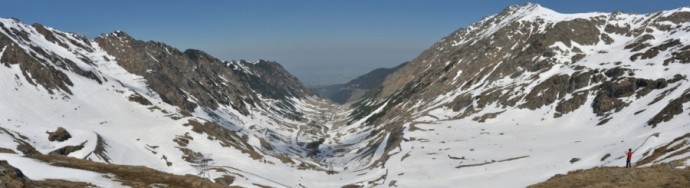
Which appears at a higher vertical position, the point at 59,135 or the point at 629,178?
the point at 59,135

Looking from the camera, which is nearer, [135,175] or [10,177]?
[10,177]

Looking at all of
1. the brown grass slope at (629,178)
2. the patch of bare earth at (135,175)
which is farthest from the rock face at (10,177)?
the brown grass slope at (629,178)

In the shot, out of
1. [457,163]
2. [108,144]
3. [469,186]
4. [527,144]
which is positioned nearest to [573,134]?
[527,144]

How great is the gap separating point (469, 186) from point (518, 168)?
14880 millimetres

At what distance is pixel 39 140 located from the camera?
155875 millimetres

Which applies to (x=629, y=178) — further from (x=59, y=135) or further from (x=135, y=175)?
(x=59, y=135)

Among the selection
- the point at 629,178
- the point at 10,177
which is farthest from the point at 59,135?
the point at 629,178

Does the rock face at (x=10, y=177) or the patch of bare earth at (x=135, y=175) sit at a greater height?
the patch of bare earth at (x=135, y=175)

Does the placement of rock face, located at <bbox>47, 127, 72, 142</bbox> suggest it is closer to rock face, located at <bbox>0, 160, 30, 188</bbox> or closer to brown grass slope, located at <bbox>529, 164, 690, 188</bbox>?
rock face, located at <bbox>0, 160, 30, 188</bbox>

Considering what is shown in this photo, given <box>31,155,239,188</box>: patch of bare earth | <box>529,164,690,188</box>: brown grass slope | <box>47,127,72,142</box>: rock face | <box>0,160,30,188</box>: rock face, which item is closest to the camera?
<box>0,160,30,188</box>: rock face

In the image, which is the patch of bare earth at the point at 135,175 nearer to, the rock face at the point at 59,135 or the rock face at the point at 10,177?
the rock face at the point at 10,177

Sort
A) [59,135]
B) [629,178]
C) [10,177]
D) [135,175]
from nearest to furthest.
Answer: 1. [10,177]
2. [629,178]
3. [135,175]
4. [59,135]

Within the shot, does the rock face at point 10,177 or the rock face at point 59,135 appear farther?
the rock face at point 59,135

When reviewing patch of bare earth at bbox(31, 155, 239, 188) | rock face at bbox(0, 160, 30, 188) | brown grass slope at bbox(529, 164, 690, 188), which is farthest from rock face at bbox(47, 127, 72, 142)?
brown grass slope at bbox(529, 164, 690, 188)
